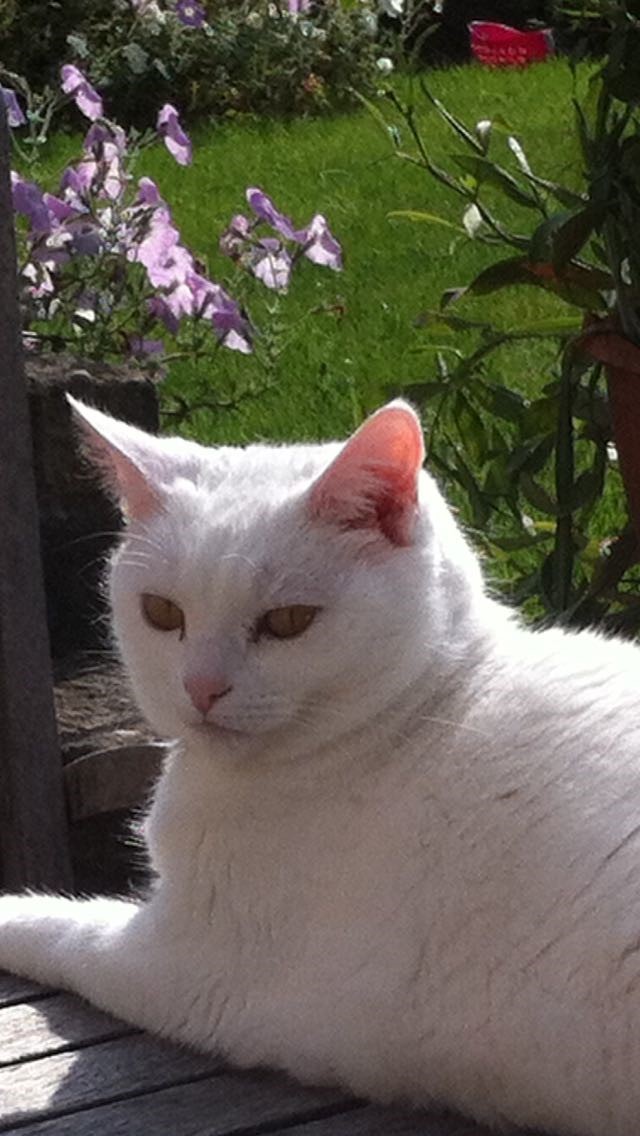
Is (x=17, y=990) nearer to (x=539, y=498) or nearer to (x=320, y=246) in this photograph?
(x=539, y=498)

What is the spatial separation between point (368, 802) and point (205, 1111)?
227 millimetres

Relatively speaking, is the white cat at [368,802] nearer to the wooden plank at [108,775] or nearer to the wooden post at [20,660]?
the wooden post at [20,660]

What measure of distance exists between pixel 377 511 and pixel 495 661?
140 millimetres

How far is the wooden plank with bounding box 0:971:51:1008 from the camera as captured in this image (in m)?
1.42

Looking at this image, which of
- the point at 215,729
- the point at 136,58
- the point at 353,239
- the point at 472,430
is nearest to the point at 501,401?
the point at 472,430

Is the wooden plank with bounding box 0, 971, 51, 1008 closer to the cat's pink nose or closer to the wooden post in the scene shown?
the cat's pink nose

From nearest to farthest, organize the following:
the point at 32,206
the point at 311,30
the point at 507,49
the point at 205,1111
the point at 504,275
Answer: the point at 205,1111 → the point at 504,275 → the point at 32,206 → the point at 507,49 → the point at 311,30

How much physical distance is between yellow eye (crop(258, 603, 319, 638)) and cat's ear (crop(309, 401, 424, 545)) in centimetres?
7

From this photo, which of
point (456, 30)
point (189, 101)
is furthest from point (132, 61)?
point (456, 30)

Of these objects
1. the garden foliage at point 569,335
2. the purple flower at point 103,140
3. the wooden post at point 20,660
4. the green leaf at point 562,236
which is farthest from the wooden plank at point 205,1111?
the purple flower at point 103,140

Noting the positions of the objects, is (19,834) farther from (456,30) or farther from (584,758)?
(456,30)

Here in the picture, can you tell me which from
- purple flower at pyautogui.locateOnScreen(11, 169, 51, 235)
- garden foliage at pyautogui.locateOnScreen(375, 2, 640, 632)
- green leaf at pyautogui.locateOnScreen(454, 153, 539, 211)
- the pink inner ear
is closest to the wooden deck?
the pink inner ear

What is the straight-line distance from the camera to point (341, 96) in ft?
22.6

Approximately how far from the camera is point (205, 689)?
125 cm
